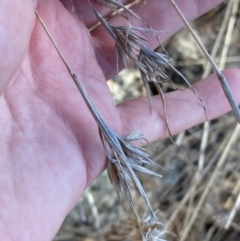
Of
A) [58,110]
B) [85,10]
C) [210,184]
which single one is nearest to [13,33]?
[58,110]

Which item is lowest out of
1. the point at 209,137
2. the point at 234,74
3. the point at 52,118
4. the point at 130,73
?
the point at 209,137

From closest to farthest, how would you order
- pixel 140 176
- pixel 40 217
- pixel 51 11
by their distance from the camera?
pixel 40 217, pixel 51 11, pixel 140 176

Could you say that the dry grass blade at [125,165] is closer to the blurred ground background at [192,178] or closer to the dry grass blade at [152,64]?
the dry grass blade at [152,64]

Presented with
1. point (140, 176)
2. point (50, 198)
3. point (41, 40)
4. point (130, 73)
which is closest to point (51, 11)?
point (41, 40)

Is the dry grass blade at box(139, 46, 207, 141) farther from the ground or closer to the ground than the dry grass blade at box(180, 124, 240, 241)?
farther from the ground

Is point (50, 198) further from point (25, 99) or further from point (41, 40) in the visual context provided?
point (41, 40)

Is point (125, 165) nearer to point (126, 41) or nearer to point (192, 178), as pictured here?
point (126, 41)

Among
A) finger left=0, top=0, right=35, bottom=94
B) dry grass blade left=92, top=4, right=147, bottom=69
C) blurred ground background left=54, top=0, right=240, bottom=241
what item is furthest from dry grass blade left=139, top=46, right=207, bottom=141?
blurred ground background left=54, top=0, right=240, bottom=241

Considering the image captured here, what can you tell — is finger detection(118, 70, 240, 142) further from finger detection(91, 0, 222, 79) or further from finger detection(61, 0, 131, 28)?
finger detection(61, 0, 131, 28)
